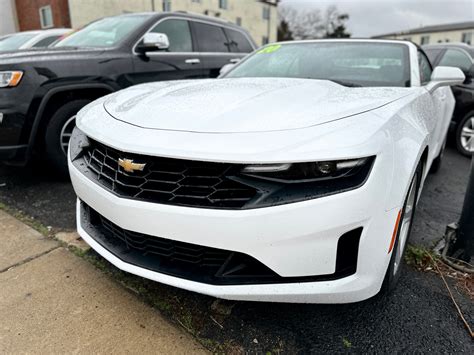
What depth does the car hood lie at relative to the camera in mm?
1620

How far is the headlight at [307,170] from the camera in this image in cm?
143

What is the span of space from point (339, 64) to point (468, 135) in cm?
350

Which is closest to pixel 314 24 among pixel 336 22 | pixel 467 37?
pixel 336 22

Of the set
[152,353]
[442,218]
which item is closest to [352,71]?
[442,218]

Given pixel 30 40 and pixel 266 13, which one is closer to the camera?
pixel 30 40

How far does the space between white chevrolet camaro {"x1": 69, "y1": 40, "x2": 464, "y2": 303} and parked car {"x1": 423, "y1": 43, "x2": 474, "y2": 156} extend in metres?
4.07

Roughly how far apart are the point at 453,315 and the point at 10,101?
3.34 m

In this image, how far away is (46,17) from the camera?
22.0 metres

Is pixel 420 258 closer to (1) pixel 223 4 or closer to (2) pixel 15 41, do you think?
(2) pixel 15 41

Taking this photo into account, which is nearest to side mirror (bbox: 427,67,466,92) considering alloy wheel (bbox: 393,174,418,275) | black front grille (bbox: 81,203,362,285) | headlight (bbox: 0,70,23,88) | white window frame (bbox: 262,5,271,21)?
alloy wheel (bbox: 393,174,418,275)

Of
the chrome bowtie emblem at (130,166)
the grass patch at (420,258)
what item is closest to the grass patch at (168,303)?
the chrome bowtie emblem at (130,166)

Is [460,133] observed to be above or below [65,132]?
below

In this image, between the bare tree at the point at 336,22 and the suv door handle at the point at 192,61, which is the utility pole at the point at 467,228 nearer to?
the suv door handle at the point at 192,61

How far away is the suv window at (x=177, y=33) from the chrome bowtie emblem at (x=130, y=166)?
125 inches
